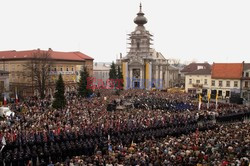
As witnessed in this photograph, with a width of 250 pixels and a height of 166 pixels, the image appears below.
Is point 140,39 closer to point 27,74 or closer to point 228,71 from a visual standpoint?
point 228,71

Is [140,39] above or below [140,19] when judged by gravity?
below

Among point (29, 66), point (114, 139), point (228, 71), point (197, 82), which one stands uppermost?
point (29, 66)

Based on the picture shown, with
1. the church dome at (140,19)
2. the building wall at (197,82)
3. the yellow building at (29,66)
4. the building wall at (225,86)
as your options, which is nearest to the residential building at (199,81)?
the building wall at (197,82)

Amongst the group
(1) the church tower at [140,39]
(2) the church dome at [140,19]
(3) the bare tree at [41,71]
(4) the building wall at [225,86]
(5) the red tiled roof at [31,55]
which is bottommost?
(4) the building wall at [225,86]

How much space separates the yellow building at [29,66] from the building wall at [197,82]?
23263mm

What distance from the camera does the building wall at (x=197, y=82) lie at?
1989 inches

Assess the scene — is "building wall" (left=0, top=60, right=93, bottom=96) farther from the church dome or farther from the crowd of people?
the crowd of people

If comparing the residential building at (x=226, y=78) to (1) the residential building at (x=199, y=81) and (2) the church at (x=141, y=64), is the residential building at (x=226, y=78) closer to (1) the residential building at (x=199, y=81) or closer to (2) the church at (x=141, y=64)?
(1) the residential building at (x=199, y=81)

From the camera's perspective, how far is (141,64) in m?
61.0

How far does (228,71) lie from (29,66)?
36286mm

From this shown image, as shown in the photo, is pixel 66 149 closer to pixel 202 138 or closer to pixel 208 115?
pixel 202 138

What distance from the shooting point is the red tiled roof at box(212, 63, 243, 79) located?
46031 millimetres

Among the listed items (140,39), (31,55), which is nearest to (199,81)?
(140,39)

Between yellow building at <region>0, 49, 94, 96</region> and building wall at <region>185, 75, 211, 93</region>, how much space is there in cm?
2326
